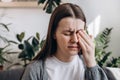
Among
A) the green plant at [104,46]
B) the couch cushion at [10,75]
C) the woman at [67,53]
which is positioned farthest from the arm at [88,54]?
the green plant at [104,46]

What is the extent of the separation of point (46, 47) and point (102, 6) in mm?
1494

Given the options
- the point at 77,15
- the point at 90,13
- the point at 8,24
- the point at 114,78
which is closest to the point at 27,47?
the point at 8,24

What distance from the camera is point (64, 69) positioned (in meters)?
1.19

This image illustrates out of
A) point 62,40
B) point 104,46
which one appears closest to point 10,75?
point 62,40

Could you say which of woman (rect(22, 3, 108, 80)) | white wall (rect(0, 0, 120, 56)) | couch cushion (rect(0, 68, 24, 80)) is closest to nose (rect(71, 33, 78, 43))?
woman (rect(22, 3, 108, 80))

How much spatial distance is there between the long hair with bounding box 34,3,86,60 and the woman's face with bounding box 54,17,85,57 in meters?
0.02

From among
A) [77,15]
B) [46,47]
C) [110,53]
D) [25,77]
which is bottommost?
[110,53]

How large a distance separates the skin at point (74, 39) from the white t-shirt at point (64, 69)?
7cm

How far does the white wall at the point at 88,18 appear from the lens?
258cm

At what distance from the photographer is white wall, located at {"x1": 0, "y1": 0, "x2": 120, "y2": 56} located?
2.58 meters

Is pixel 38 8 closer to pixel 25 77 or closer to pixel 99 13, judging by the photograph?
pixel 99 13

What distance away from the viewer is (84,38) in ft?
3.62

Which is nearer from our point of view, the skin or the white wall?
the skin

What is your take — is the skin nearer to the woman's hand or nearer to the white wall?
the woman's hand
